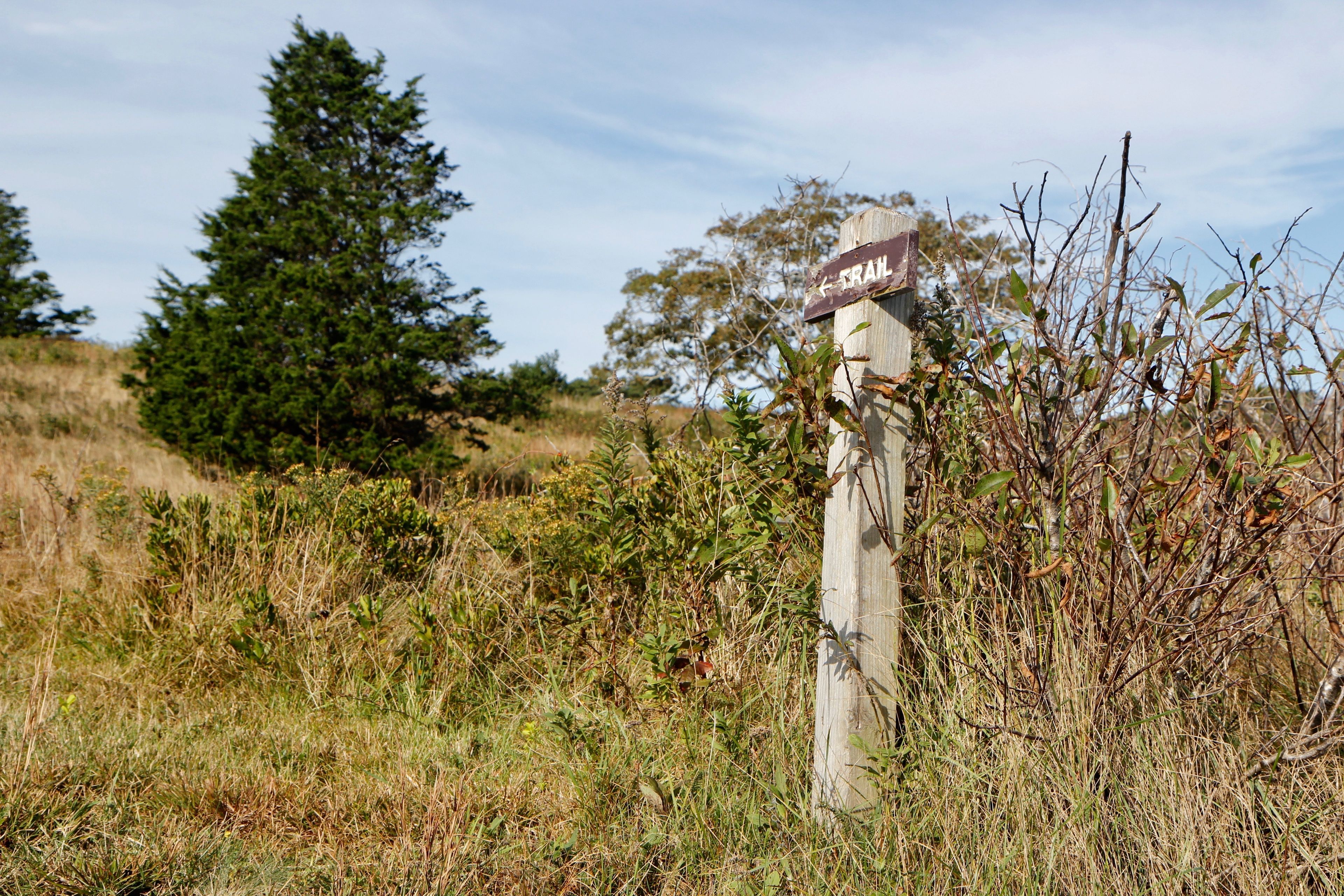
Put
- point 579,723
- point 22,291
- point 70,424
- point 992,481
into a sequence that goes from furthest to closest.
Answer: point 22,291 < point 70,424 < point 579,723 < point 992,481

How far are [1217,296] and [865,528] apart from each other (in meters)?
1.09

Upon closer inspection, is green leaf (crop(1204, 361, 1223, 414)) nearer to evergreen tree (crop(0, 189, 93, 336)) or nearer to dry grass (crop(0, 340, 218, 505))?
dry grass (crop(0, 340, 218, 505))

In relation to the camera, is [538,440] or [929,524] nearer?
[929,524]

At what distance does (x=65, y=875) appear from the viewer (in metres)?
2.29

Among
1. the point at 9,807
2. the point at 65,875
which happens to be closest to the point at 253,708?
the point at 9,807

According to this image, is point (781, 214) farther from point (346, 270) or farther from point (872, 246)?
point (346, 270)

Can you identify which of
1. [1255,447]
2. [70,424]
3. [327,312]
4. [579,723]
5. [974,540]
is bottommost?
[579,723]

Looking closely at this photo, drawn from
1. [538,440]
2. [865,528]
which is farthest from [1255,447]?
[538,440]

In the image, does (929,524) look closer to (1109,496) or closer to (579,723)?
(1109,496)

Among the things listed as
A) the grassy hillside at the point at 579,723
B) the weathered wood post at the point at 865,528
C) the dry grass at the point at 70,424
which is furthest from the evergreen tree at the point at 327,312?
the weathered wood post at the point at 865,528

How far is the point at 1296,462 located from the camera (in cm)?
206

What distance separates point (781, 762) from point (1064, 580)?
995 millimetres

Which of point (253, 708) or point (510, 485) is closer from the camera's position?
point (253, 708)

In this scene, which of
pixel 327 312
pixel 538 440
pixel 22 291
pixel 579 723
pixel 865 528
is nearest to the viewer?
pixel 865 528
